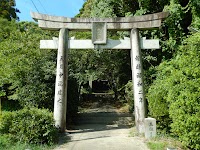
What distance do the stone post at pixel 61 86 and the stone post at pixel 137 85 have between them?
9.42 feet

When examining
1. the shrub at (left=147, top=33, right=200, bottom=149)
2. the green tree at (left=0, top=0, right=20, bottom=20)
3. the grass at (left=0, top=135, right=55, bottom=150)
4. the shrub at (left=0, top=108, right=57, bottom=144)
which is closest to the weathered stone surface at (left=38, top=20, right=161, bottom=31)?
the shrub at (left=147, top=33, right=200, bottom=149)

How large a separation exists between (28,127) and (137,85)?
470cm

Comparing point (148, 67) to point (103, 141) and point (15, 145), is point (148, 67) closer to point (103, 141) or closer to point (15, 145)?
point (103, 141)

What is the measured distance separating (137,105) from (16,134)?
4.84 meters

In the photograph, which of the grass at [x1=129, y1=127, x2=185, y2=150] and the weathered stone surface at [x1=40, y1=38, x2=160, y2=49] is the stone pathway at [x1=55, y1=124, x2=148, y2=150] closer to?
the grass at [x1=129, y1=127, x2=185, y2=150]

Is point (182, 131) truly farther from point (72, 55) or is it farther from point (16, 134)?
point (72, 55)

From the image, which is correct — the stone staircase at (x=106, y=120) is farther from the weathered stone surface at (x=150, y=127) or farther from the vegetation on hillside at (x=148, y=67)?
the weathered stone surface at (x=150, y=127)

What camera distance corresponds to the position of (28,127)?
8438 millimetres

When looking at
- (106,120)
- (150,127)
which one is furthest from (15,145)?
(106,120)

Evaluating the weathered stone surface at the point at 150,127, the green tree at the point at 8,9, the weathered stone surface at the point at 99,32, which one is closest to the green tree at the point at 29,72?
the weathered stone surface at the point at 99,32

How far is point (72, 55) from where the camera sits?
16203mm

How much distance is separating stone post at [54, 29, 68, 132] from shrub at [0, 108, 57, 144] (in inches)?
68.6

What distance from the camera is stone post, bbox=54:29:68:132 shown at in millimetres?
10688

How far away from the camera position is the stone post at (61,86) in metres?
10.7
